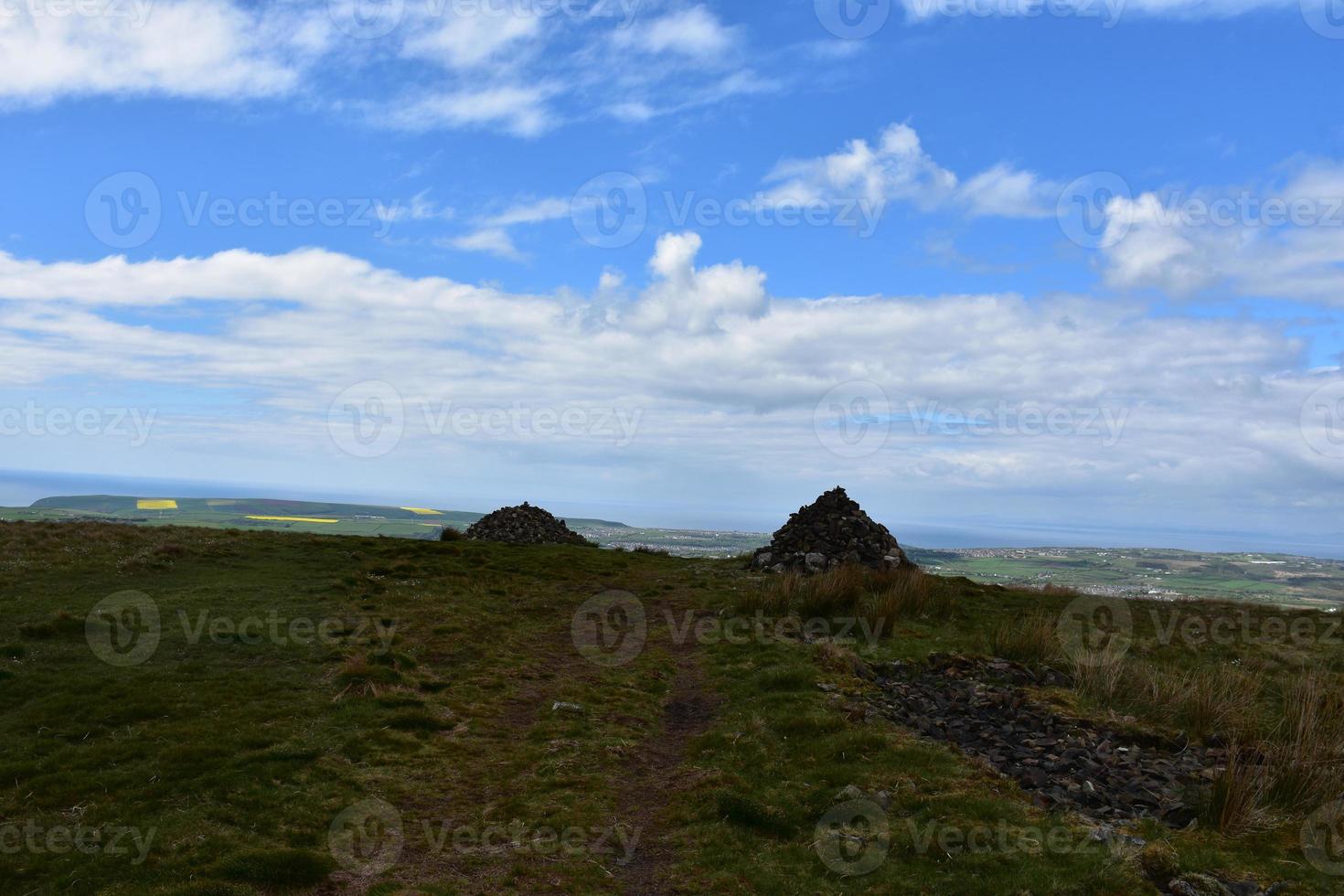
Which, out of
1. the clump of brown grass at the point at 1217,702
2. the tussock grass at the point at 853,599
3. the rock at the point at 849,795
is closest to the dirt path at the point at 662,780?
the rock at the point at 849,795

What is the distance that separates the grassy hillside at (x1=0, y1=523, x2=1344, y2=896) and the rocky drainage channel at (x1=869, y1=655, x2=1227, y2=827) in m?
0.58

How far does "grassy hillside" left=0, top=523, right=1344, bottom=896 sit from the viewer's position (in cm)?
957

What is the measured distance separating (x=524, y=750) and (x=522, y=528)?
40990mm

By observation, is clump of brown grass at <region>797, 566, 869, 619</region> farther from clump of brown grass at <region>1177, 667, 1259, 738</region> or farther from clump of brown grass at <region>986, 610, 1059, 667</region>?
clump of brown grass at <region>1177, 667, 1259, 738</region>

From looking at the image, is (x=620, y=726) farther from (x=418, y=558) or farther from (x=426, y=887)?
(x=418, y=558)

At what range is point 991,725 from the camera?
14891 millimetres

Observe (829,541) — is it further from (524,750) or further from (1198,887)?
(1198,887)

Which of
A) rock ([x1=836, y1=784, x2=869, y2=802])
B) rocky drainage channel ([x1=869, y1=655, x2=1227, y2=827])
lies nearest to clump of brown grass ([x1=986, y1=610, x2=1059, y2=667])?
rocky drainage channel ([x1=869, y1=655, x2=1227, y2=827])

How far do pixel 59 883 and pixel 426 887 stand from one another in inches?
174

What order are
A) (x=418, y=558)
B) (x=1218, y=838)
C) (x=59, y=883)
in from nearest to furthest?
(x=59, y=883), (x=1218, y=838), (x=418, y=558)

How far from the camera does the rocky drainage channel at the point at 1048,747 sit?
1140 centimetres

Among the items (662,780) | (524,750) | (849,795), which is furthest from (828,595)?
(849,795)

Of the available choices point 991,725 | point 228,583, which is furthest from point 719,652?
point 228,583

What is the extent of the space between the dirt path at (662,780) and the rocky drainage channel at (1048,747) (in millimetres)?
4392
